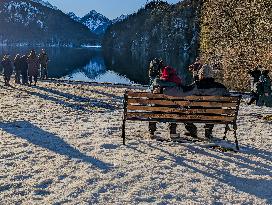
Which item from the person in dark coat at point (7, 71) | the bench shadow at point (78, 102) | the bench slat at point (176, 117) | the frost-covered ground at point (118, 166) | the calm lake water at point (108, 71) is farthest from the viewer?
the calm lake water at point (108, 71)

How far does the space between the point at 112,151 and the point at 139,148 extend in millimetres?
700

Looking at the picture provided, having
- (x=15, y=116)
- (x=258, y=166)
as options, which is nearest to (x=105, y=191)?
(x=258, y=166)

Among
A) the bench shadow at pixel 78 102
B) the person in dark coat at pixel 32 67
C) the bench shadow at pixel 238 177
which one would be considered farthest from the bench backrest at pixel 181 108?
the person in dark coat at pixel 32 67

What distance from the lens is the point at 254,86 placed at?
65.3 ft

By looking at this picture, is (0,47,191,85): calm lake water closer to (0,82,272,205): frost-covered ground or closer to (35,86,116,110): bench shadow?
(35,86,116,110): bench shadow

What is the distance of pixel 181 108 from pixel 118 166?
8.49 ft

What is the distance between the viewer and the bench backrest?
10047 millimetres

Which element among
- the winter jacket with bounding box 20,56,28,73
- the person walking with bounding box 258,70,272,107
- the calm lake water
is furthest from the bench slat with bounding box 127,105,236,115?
the calm lake water

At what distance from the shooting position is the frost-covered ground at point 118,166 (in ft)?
22.6

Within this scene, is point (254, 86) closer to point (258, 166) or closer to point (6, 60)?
point (258, 166)

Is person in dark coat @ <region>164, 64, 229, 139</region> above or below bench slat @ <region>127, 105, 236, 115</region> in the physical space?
above

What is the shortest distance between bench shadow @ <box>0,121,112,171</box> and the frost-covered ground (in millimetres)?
20

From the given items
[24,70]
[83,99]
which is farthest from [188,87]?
[24,70]

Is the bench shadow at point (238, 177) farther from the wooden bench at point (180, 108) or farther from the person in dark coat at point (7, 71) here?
the person in dark coat at point (7, 71)
